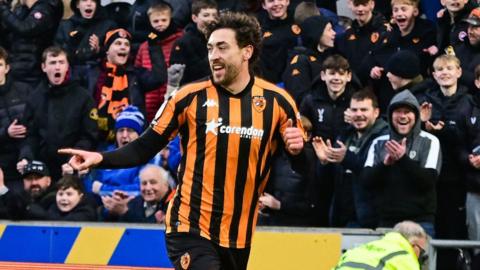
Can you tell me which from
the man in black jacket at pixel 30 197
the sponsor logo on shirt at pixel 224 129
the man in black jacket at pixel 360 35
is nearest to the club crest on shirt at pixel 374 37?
the man in black jacket at pixel 360 35

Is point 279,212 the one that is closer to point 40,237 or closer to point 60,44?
point 40,237

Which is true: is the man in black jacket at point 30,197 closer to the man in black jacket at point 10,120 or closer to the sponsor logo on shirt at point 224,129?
the man in black jacket at point 10,120

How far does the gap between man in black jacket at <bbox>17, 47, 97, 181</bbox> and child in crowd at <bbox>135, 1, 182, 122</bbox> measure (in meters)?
0.79

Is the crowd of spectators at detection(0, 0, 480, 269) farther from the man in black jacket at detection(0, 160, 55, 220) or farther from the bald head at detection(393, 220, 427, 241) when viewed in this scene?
the bald head at detection(393, 220, 427, 241)

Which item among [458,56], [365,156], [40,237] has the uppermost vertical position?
[458,56]

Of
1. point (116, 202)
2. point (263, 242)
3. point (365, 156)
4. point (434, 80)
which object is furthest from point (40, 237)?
point (434, 80)

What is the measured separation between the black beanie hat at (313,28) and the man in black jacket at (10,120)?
310 centimetres

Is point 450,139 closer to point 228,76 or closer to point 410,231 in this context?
point 410,231

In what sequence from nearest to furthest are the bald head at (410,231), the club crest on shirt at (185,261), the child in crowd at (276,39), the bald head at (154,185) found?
the club crest on shirt at (185,261), the bald head at (410,231), the bald head at (154,185), the child in crowd at (276,39)

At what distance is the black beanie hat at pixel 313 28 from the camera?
42.7 feet

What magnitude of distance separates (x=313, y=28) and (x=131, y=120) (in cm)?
203

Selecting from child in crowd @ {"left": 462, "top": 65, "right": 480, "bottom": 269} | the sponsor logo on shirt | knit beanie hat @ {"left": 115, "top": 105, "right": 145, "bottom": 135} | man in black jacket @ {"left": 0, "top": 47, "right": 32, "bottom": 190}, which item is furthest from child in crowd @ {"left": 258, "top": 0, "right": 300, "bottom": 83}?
the sponsor logo on shirt

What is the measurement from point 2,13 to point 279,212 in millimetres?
5167

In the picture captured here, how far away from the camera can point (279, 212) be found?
11.9 metres
